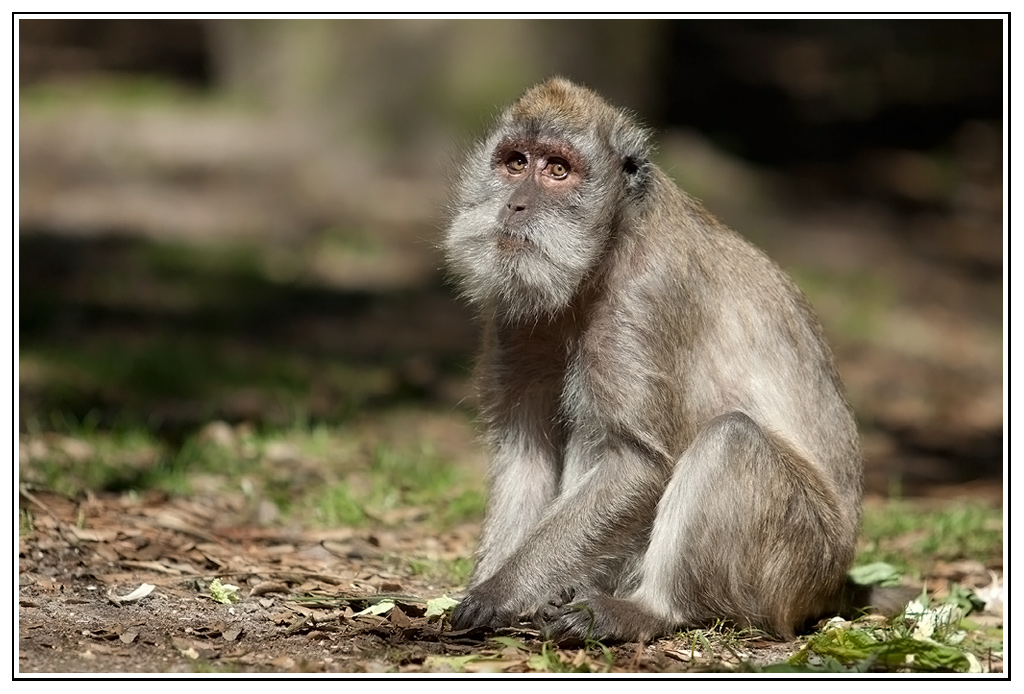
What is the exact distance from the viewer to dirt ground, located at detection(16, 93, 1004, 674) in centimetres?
Answer: 677

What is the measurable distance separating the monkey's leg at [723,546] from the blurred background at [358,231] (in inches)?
93.8

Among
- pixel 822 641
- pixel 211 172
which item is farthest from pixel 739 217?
pixel 822 641

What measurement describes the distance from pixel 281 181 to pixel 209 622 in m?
14.8

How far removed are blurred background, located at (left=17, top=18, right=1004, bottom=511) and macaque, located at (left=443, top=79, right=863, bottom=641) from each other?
3.04 ft

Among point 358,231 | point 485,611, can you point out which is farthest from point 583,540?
point 358,231

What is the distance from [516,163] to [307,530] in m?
3.72

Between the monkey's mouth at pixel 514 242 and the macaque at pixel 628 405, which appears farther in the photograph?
the monkey's mouth at pixel 514 242

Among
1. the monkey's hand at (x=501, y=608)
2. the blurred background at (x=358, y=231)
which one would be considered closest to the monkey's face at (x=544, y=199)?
the blurred background at (x=358, y=231)

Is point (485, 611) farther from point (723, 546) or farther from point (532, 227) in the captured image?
point (532, 227)

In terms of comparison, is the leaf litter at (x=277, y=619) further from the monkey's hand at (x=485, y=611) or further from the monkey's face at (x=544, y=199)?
the monkey's face at (x=544, y=199)

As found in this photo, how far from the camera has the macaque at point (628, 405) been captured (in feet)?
23.5

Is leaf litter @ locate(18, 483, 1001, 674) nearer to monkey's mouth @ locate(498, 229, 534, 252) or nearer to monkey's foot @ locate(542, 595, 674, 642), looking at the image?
monkey's foot @ locate(542, 595, 674, 642)

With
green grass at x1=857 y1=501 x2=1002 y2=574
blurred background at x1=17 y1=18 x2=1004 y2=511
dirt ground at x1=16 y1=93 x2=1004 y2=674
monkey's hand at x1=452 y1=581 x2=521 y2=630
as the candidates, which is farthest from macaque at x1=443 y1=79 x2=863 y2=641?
green grass at x1=857 y1=501 x2=1002 y2=574

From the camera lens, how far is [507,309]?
759 centimetres
